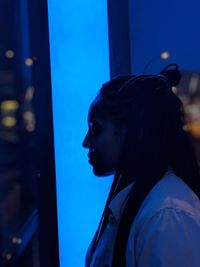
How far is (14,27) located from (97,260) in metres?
0.78

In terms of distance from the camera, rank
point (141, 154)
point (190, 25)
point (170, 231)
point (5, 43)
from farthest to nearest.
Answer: point (190, 25) < point (5, 43) < point (141, 154) < point (170, 231)

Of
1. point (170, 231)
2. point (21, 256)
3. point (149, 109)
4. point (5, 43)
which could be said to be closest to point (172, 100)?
point (149, 109)

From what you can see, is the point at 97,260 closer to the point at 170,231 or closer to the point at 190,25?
the point at 170,231

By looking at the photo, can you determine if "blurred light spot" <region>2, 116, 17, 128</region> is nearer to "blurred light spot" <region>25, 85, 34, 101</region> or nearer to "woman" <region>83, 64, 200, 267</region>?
"blurred light spot" <region>25, 85, 34, 101</region>

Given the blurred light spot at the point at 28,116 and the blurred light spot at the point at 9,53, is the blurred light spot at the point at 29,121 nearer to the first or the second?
the blurred light spot at the point at 28,116

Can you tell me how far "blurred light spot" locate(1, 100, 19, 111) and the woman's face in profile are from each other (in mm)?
430

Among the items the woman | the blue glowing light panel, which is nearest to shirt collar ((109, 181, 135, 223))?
the woman

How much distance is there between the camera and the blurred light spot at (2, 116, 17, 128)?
137cm

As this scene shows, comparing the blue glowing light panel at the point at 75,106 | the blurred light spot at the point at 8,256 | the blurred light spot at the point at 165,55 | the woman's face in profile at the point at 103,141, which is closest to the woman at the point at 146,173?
the woman's face in profile at the point at 103,141

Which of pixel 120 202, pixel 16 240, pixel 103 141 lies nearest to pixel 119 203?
pixel 120 202

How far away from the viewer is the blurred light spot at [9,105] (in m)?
1.36

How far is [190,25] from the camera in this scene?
5.51 ft

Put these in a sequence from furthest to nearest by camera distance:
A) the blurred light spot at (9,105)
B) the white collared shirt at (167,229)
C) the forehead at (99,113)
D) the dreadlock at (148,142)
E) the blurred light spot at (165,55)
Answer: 1. the blurred light spot at (165,55)
2. the blurred light spot at (9,105)
3. the forehead at (99,113)
4. the dreadlock at (148,142)
5. the white collared shirt at (167,229)

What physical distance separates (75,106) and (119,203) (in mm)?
536
